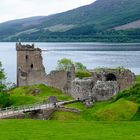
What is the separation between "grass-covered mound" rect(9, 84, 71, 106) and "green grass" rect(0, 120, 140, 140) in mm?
23709

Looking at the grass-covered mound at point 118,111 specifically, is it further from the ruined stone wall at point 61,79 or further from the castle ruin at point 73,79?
the ruined stone wall at point 61,79

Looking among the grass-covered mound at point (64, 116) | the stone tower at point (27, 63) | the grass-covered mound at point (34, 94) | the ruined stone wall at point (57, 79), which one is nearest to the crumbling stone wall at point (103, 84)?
the grass-covered mound at point (34, 94)

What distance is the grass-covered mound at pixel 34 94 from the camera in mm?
62544

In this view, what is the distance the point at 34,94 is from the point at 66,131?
123 feet

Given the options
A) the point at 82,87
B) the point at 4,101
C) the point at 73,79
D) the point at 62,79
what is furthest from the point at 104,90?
the point at 62,79

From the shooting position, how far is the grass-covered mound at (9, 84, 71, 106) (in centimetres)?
6254

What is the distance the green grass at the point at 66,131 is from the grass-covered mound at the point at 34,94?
23709 millimetres

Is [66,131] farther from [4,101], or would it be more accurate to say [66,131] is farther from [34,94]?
[34,94]

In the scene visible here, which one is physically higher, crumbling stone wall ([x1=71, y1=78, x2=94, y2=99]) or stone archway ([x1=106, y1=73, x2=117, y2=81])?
stone archway ([x1=106, y1=73, x2=117, y2=81])

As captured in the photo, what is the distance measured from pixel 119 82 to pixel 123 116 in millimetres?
14307

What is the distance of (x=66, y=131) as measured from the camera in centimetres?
3300

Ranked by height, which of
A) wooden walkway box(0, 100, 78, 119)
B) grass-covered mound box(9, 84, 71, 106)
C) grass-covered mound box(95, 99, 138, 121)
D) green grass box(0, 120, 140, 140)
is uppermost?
green grass box(0, 120, 140, 140)

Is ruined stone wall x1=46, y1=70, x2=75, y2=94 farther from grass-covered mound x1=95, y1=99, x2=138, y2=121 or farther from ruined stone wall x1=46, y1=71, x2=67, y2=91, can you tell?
grass-covered mound x1=95, y1=99, x2=138, y2=121

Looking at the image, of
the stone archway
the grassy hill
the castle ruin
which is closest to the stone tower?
the castle ruin
